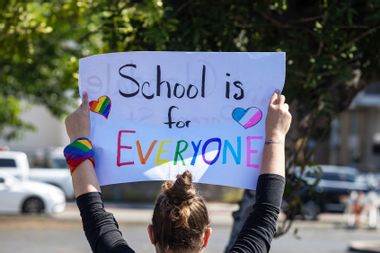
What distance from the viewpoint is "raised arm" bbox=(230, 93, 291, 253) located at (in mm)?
2404

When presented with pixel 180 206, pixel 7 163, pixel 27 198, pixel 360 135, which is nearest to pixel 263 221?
pixel 180 206

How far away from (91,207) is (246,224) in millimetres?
491

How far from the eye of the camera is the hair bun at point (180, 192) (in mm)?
2346

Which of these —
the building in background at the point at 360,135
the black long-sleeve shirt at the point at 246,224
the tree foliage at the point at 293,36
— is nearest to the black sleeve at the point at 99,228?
the black long-sleeve shirt at the point at 246,224

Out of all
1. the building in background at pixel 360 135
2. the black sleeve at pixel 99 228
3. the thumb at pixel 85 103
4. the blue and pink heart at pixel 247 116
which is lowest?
the building in background at pixel 360 135

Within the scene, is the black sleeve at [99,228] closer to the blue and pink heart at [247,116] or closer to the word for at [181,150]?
the word for at [181,150]

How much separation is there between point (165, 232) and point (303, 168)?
2.78m

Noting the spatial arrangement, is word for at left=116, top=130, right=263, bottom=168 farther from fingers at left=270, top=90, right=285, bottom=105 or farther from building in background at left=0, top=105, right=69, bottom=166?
building in background at left=0, top=105, right=69, bottom=166

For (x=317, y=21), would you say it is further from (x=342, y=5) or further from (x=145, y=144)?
(x=145, y=144)

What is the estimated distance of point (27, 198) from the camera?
23172 mm

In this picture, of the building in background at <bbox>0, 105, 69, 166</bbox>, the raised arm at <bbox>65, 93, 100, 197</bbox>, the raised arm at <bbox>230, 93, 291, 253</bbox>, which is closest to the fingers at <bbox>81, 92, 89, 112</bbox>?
the raised arm at <bbox>65, 93, 100, 197</bbox>

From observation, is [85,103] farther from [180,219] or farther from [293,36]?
[293,36]

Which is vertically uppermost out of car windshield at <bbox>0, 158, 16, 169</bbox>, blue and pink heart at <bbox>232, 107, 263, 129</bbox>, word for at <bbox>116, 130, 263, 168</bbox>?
blue and pink heart at <bbox>232, 107, 263, 129</bbox>

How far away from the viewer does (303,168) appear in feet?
16.4
